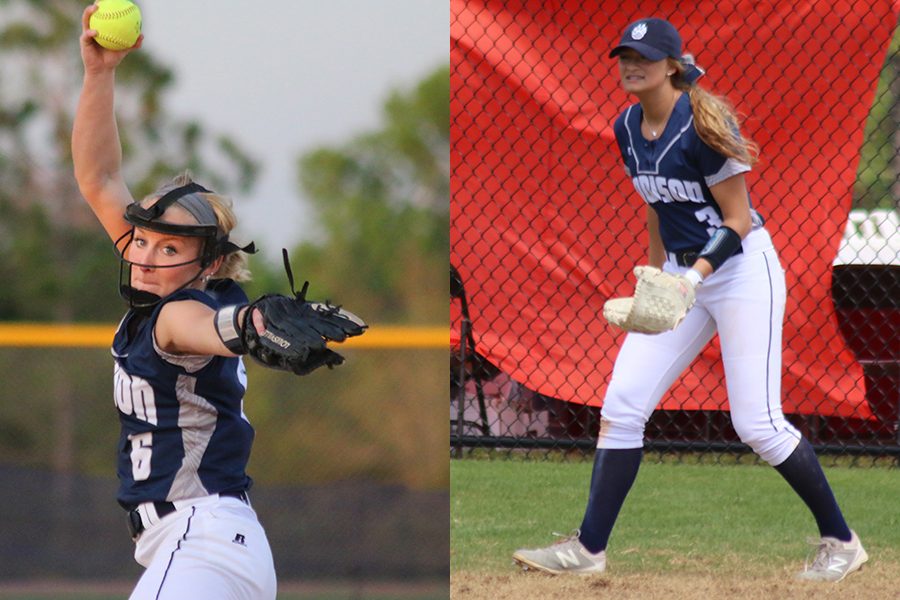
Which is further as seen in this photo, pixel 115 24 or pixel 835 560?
pixel 835 560

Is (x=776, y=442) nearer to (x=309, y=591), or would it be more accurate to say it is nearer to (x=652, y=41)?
(x=652, y=41)

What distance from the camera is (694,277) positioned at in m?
2.94

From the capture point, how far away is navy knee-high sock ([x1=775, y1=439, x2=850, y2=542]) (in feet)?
10.6

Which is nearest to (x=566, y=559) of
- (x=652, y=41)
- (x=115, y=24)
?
(x=652, y=41)

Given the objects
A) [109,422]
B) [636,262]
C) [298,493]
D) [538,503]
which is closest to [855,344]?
[636,262]

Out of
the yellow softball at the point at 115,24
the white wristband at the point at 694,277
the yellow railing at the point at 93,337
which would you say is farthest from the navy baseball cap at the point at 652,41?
the yellow railing at the point at 93,337

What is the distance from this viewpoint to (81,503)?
4.48 m

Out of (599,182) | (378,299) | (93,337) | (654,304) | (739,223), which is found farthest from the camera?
(378,299)

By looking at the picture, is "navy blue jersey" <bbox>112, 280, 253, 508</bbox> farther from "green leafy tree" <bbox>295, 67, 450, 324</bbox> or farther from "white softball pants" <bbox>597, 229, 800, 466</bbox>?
"green leafy tree" <bbox>295, 67, 450, 324</bbox>

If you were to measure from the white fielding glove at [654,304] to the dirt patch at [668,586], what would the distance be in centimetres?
75

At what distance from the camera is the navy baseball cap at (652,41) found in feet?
10.1

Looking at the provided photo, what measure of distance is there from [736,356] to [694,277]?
0.38 m

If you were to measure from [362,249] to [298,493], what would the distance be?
5.73 ft

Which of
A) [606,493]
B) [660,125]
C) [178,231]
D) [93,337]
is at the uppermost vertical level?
[660,125]
